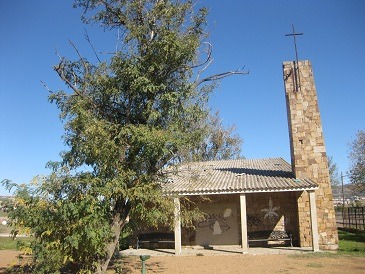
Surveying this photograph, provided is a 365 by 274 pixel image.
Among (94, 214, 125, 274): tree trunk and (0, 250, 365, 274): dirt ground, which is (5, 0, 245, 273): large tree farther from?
(0, 250, 365, 274): dirt ground

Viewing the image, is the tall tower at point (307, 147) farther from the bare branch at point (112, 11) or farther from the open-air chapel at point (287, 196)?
the bare branch at point (112, 11)

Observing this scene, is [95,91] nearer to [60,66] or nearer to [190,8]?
[60,66]

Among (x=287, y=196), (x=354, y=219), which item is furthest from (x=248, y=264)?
(x=354, y=219)

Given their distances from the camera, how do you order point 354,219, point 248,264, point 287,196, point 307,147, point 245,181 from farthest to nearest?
point 354,219, point 287,196, point 307,147, point 245,181, point 248,264

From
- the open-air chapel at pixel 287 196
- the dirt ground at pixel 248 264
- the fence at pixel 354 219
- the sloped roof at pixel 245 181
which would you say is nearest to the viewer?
the dirt ground at pixel 248 264

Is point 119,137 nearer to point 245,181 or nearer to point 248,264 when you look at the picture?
point 248,264

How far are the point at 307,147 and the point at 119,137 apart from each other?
419 inches

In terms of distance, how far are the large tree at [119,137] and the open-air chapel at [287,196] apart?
6.08 m

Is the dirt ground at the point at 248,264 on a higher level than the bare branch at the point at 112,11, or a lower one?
lower

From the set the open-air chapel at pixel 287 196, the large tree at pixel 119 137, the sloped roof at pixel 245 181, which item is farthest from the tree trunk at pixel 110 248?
the open-air chapel at pixel 287 196

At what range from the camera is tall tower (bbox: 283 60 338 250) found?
15789mm

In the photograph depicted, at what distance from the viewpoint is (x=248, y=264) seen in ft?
39.2

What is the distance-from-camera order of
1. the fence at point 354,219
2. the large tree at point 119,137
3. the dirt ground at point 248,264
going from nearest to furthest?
the large tree at point 119,137, the dirt ground at point 248,264, the fence at point 354,219

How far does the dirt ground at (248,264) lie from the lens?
10.8 m
